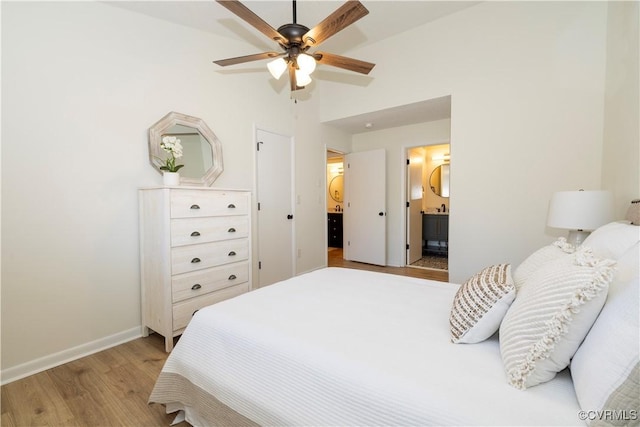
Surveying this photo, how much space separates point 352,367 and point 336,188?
6.43 m

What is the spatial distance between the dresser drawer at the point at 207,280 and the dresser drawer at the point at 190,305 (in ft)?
0.13

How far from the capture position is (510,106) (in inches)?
108

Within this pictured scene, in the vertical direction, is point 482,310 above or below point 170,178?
below

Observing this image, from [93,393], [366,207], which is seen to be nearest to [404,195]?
[366,207]

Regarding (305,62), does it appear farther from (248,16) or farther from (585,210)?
(585,210)

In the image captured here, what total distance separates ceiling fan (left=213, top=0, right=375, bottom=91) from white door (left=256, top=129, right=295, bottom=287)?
1.27m

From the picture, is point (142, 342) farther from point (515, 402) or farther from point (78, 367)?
point (515, 402)

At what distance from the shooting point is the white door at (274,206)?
348 centimetres

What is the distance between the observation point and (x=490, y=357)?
3.20 feet

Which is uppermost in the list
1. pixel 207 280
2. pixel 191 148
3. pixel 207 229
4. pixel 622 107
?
pixel 622 107

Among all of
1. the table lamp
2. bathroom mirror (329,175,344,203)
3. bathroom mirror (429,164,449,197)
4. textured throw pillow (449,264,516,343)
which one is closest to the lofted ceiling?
the table lamp

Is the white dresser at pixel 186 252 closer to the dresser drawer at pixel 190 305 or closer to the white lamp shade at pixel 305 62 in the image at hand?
the dresser drawer at pixel 190 305

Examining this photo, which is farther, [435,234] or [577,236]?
[435,234]

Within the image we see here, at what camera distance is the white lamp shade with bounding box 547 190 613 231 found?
178 centimetres
